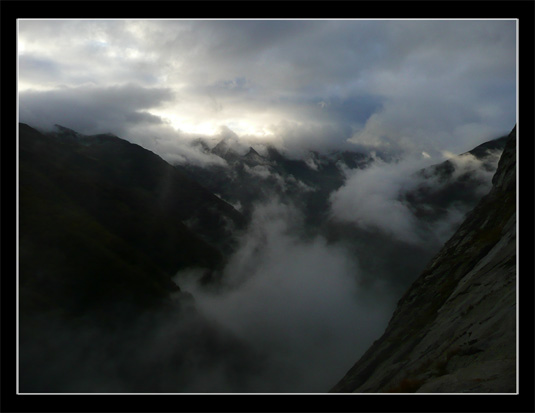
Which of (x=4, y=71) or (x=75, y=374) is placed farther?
(x=75, y=374)

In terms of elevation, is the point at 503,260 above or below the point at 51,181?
below

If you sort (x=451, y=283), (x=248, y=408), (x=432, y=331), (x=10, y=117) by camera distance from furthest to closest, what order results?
(x=451, y=283), (x=432, y=331), (x=10, y=117), (x=248, y=408)

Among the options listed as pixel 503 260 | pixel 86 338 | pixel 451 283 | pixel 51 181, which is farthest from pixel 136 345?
pixel 503 260

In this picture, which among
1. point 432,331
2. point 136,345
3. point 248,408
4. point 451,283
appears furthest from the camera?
point 136,345

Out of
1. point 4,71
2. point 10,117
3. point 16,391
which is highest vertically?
point 4,71

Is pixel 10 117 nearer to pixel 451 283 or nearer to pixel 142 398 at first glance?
pixel 142 398

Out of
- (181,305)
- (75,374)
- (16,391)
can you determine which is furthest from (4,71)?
(181,305)

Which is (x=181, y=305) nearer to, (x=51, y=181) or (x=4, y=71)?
(x=51, y=181)
